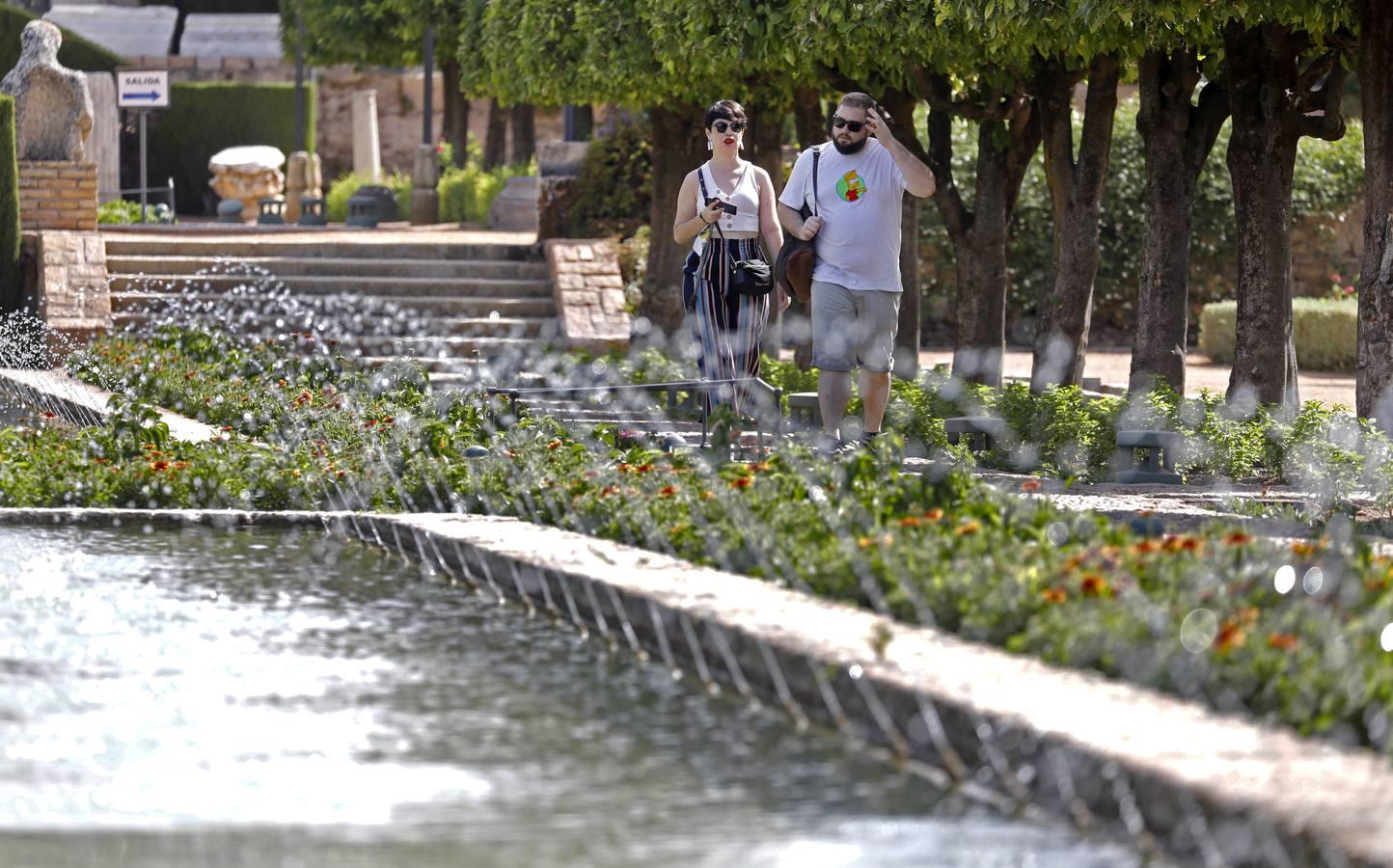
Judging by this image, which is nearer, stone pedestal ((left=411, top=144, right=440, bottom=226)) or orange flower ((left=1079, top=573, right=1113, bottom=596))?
orange flower ((left=1079, top=573, right=1113, bottom=596))

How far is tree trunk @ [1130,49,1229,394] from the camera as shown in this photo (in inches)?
484

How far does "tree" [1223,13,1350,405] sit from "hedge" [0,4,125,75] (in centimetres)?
2821

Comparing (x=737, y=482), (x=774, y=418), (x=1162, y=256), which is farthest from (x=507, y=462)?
(x=1162, y=256)

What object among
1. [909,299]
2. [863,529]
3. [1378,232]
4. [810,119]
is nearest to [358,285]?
[810,119]

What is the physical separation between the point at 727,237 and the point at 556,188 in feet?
34.7

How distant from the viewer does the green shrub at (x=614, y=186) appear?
821 inches

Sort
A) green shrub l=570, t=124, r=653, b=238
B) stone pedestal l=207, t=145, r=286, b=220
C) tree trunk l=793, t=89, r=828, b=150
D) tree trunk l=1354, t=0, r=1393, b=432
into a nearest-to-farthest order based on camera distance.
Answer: tree trunk l=1354, t=0, r=1393, b=432
tree trunk l=793, t=89, r=828, b=150
green shrub l=570, t=124, r=653, b=238
stone pedestal l=207, t=145, r=286, b=220

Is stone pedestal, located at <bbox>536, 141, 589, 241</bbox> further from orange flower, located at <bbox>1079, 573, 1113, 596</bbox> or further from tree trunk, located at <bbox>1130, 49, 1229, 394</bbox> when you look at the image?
orange flower, located at <bbox>1079, 573, 1113, 596</bbox>

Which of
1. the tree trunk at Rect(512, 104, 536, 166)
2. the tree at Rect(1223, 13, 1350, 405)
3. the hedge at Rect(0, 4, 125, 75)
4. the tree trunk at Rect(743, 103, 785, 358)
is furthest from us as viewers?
the hedge at Rect(0, 4, 125, 75)

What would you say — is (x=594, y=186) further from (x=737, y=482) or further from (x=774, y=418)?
(x=737, y=482)

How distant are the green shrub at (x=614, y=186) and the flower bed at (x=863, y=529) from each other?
9.29m

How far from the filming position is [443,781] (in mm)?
4477

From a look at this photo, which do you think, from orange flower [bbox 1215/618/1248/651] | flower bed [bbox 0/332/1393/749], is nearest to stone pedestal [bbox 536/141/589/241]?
flower bed [bbox 0/332/1393/749]

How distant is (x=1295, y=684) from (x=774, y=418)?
20.5 feet
